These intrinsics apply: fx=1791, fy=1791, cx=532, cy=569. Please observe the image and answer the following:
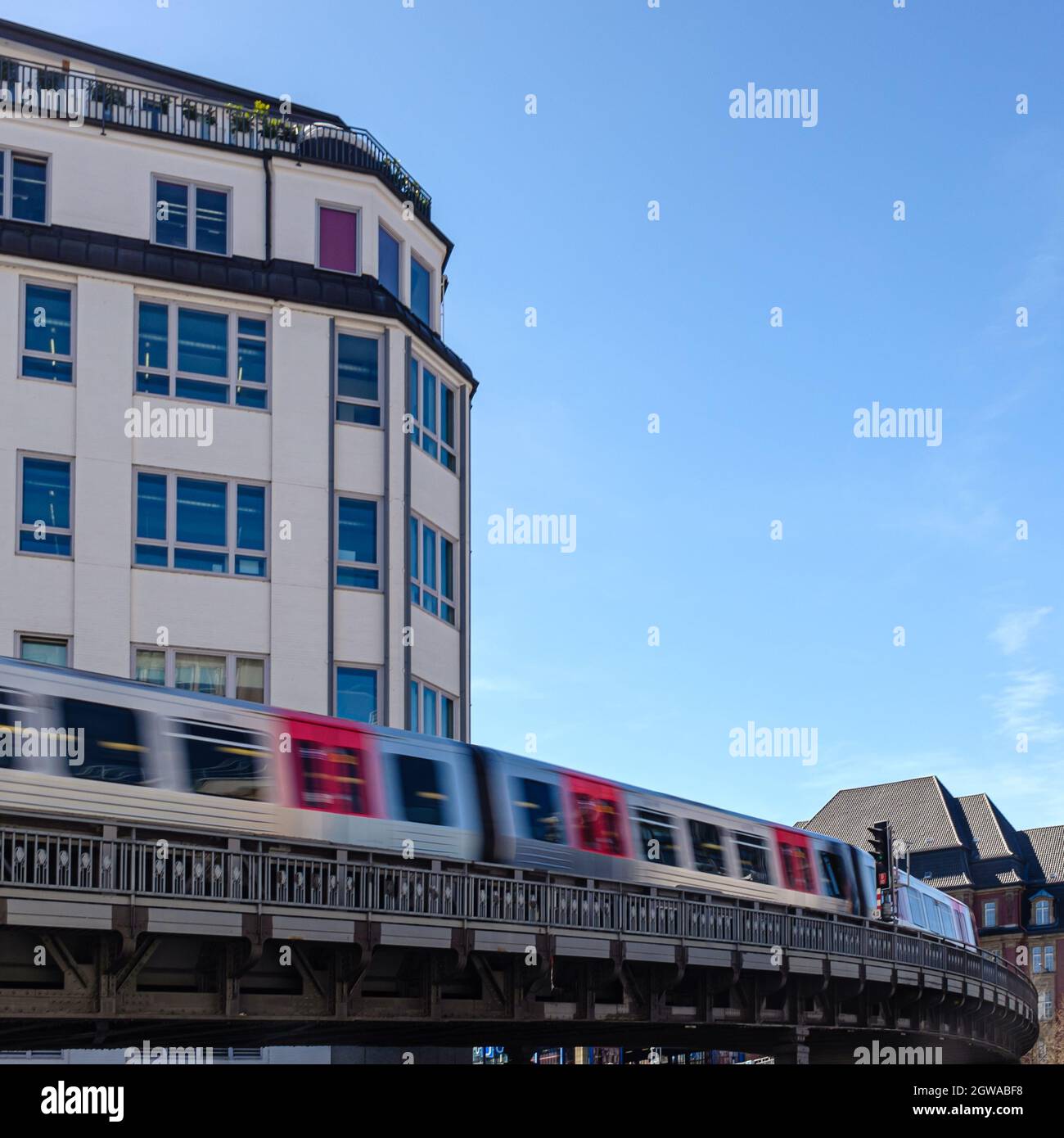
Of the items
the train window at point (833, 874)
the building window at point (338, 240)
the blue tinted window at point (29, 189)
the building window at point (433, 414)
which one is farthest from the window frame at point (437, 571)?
the train window at point (833, 874)

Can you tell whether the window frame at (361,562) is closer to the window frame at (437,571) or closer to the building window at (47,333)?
the window frame at (437,571)

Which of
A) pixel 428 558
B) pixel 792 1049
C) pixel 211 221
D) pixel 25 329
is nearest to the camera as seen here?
pixel 792 1049

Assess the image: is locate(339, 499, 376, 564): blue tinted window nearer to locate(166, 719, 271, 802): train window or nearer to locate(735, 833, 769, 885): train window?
locate(735, 833, 769, 885): train window

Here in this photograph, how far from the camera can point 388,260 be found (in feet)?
138

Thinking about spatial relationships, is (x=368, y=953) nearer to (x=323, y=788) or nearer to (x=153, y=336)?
(x=323, y=788)

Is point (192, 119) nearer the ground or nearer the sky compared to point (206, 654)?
nearer the sky

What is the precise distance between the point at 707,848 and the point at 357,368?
13024 millimetres

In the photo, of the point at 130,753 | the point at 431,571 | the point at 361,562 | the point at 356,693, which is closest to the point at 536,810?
the point at 356,693

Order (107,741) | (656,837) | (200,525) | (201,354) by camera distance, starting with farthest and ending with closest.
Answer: (201,354) → (200,525) → (656,837) → (107,741)

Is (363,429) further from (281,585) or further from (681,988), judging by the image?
(681,988)

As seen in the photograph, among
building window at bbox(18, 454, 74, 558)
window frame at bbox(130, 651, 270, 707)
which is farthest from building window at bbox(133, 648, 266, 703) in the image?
building window at bbox(18, 454, 74, 558)

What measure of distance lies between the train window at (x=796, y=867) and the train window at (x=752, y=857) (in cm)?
115

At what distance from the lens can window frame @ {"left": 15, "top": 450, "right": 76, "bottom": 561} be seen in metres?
34.9
